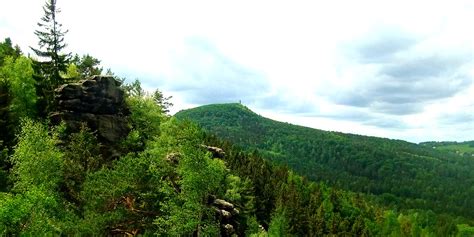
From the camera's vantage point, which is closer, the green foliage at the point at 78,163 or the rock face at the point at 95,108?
the green foliage at the point at 78,163

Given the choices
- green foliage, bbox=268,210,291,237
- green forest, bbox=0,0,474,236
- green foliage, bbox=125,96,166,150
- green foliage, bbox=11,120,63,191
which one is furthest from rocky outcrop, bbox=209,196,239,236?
green foliage, bbox=11,120,63,191

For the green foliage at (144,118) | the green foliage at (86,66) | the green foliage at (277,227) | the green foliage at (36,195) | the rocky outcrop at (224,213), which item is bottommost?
the green foliage at (277,227)

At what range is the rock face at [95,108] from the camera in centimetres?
7356

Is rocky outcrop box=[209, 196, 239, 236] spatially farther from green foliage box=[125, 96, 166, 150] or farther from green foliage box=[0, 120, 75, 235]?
green foliage box=[0, 120, 75, 235]

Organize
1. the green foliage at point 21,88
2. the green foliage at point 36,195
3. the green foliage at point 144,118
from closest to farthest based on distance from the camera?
the green foliage at point 36,195 → the green foliage at point 21,88 → the green foliage at point 144,118

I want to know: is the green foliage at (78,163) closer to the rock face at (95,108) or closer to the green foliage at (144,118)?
the rock face at (95,108)

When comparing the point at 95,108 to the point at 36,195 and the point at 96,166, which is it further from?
the point at 36,195

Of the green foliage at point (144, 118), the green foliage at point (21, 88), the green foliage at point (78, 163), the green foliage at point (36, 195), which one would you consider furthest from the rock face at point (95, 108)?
the green foliage at point (36, 195)

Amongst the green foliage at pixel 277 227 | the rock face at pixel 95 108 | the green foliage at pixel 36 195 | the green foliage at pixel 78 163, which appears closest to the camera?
the green foliage at pixel 36 195

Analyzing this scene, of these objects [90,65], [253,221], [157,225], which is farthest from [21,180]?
[90,65]

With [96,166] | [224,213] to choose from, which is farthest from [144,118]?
[224,213]

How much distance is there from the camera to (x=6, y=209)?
4003 cm

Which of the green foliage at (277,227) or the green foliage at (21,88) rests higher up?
the green foliage at (21,88)

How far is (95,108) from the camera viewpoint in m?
77.2
